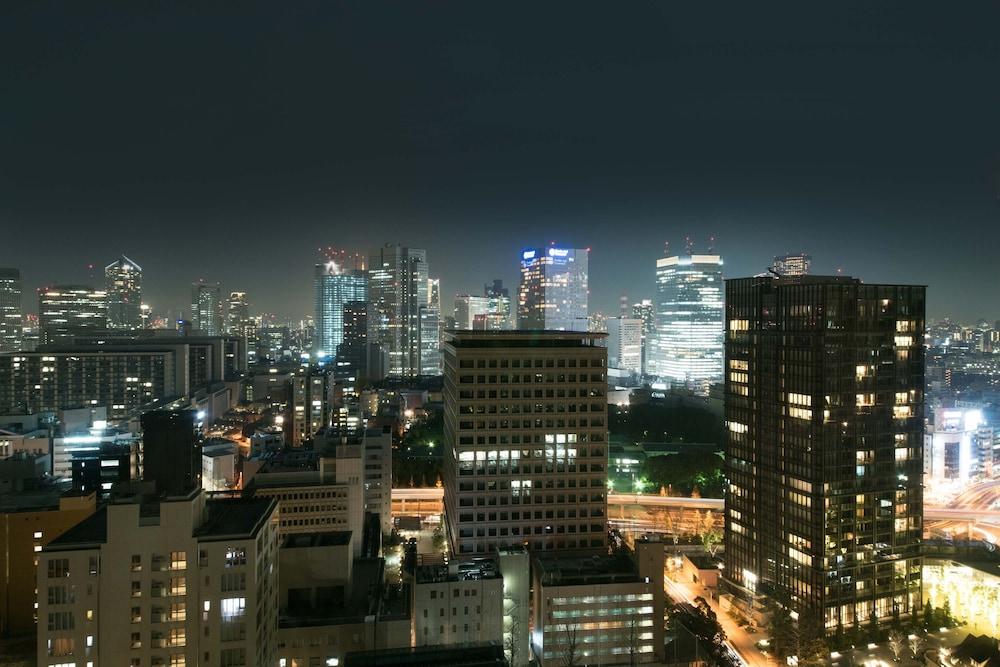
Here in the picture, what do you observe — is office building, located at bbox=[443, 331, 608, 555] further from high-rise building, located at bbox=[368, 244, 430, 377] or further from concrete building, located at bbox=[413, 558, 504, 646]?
high-rise building, located at bbox=[368, 244, 430, 377]

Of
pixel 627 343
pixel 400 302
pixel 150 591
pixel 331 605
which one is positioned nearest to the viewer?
pixel 150 591

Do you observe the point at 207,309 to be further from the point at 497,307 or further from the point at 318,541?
the point at 318,541

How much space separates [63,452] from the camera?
1426 inches

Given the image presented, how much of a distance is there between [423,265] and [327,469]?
7240 cm

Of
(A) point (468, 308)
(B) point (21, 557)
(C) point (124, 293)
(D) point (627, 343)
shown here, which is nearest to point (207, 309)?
(C) point (124, 293)

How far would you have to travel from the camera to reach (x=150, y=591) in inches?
436

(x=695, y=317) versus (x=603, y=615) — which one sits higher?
(x=695, y=317)

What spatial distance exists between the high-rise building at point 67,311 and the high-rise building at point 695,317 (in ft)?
229

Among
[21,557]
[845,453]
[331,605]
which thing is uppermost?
[845,453]

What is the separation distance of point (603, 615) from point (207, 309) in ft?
346

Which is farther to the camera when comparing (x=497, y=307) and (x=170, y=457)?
(x=497, y=307)

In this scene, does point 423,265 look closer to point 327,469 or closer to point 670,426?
point 670,426

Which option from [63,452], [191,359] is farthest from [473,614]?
[191,359]

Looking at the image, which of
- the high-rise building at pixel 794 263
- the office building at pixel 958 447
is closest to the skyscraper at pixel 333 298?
the high-rise building at pixel 794 263
